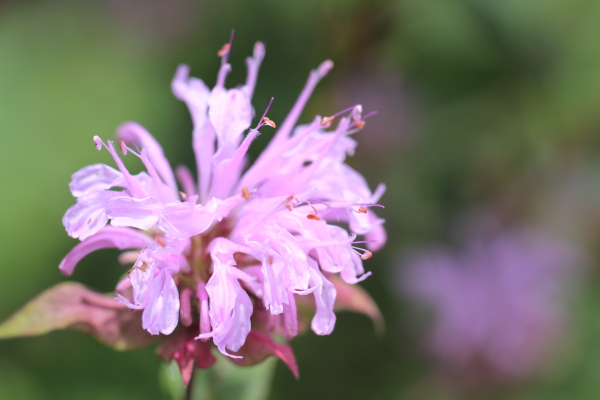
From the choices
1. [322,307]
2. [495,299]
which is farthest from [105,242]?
[495,299]

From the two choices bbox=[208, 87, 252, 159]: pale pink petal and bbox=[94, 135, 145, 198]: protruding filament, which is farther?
bbox=[208, 87, 252, 159]: pale pink petal

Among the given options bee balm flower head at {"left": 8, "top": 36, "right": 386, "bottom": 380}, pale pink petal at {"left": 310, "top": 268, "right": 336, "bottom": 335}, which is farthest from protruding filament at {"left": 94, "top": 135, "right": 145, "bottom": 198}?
pale pink petal at {"left": 310, "top": 268, "right": 336, "bottom": 335}

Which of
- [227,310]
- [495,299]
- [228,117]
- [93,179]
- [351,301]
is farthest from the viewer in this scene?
[495,299]

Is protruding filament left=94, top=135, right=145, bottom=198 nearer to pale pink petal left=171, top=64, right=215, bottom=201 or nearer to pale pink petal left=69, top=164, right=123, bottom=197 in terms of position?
pale pink petal left=69, top=164, right=123, bottom=197

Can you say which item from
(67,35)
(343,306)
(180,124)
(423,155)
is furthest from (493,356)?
(67,35)

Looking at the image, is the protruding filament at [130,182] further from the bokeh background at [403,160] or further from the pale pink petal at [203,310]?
the bokeh background at [403,160]

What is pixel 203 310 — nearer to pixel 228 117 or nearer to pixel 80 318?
pixel 80 318
